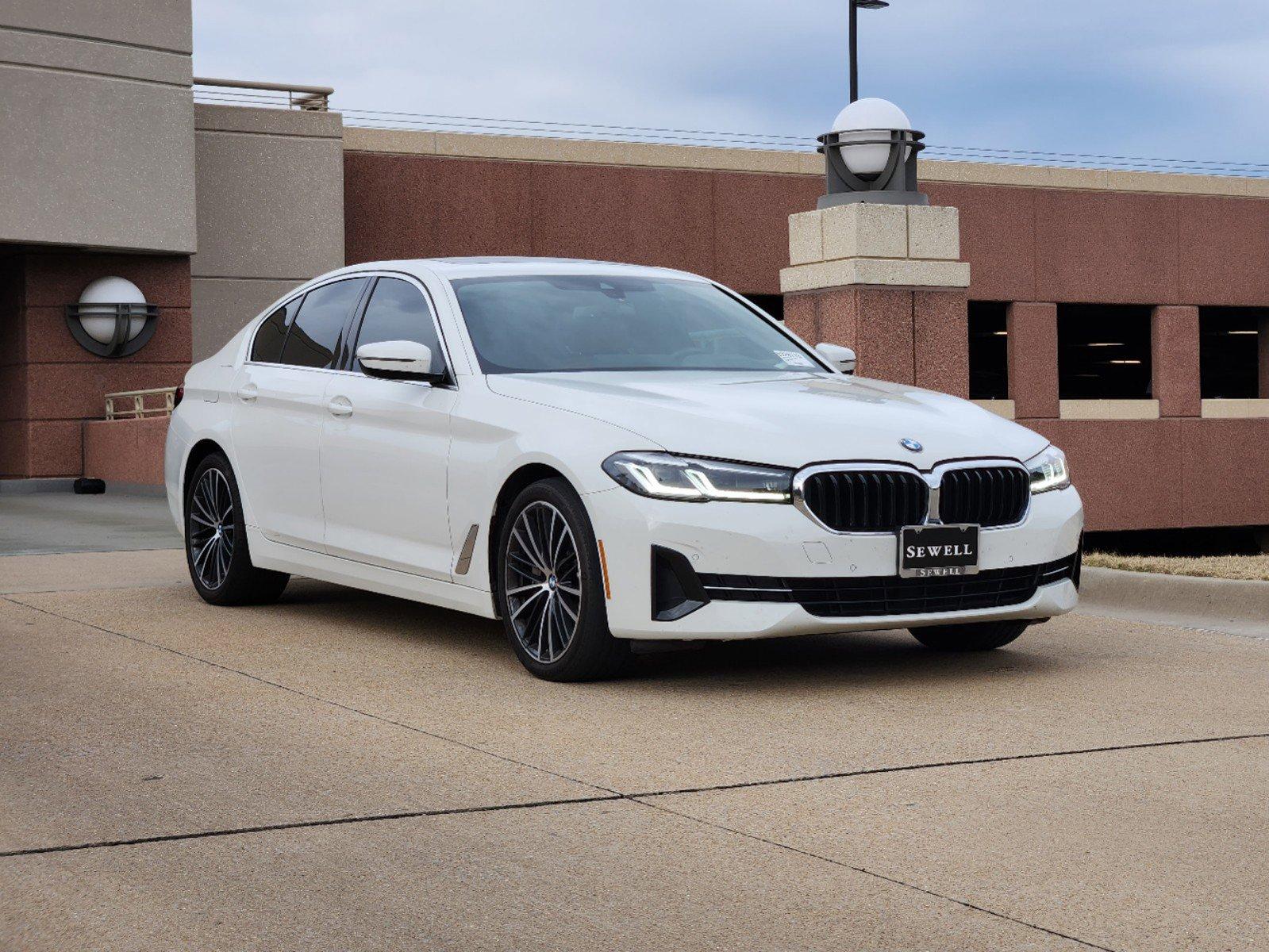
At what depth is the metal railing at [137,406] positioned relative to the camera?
24781mm

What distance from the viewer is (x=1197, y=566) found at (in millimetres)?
11008

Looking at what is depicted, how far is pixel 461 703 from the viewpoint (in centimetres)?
653

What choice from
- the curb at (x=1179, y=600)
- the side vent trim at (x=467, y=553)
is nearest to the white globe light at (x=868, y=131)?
the curb at (x=1179, y=600)

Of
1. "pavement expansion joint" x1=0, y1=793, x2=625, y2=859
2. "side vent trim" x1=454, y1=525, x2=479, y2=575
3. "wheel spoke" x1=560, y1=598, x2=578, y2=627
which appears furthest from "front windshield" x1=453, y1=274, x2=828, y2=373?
"pavement expansion joint" x1=0, y1=793, x2=625, y2=859

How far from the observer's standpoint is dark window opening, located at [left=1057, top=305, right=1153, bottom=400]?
1321 inches

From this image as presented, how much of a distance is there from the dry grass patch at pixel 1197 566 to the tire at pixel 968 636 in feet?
8.04

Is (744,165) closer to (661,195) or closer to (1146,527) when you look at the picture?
(661,195)

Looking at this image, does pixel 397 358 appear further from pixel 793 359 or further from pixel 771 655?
pixel 771 655

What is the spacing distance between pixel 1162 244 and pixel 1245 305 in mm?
2151

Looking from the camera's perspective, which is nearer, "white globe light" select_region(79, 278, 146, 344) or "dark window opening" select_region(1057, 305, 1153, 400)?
"white globe light" select_region(79, 278, 146, 344)

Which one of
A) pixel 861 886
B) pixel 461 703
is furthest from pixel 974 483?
pixel 861 886

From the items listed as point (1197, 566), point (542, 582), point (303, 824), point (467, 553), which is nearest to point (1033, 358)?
point (1197, 566)

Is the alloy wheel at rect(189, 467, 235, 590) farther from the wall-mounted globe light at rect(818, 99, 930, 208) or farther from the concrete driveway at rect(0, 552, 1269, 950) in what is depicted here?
the wall-mounted globe light at rect(818, 99, 930, 208)

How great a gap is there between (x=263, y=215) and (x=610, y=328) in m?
21.8
